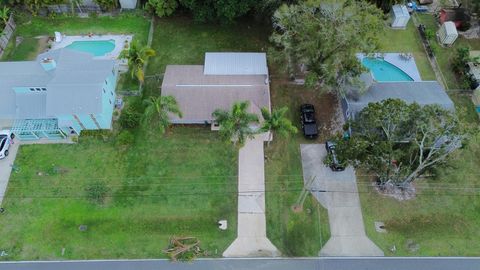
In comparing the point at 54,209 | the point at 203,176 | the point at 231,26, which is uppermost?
the point at 231,26

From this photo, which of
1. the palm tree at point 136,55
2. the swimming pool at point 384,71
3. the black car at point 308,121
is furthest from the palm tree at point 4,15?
the swimming pool at point 384,71

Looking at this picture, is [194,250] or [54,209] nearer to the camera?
[194,250]

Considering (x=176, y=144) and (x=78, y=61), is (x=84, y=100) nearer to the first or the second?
(x=78, y=61)

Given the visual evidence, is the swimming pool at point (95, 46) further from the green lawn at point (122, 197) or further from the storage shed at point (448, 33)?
the storage shed at point (448, 33)

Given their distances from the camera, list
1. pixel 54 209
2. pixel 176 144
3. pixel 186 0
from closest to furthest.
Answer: pixel 54 209 → pixel 176 144 → pixel 186 0

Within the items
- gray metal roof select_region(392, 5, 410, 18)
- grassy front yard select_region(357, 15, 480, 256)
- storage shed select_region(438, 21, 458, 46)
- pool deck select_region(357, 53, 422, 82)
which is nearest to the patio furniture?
pool deck select_region(357, 53, 422, 82)

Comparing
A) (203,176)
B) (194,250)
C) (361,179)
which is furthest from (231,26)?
(194,250)

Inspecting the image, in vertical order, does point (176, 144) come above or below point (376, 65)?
below

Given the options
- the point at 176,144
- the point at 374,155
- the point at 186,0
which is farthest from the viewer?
the point at 186,0
